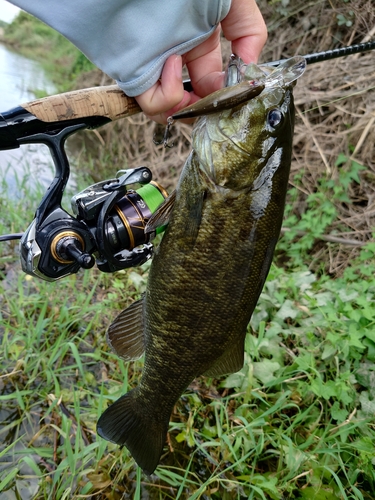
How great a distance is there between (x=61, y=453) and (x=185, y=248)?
1410mm

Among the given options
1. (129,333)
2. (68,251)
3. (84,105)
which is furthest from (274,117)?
(129,333)

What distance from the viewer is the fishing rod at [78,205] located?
1.57m

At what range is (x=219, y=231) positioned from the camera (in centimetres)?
155

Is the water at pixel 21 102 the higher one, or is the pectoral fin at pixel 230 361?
the water at pixel 21 102

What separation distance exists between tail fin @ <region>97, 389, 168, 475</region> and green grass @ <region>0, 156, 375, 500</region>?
0.25 m

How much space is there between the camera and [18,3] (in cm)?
139

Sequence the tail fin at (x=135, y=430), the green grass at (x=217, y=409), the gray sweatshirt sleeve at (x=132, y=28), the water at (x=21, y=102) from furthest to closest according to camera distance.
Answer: the water at (x=21, y=102)
the green grass at (x=217, y=409)
the tail fin at (x=135, y=430)
the gray sweatshirt sleeve at (x=132, y=28)

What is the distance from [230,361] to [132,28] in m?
1.46

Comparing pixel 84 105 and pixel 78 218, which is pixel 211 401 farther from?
pixel 84 105

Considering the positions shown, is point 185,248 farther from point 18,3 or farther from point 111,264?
point 18,3

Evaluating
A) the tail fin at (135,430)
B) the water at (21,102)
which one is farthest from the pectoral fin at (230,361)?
the water at (21,102)

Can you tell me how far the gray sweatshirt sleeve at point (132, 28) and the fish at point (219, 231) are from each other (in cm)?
32

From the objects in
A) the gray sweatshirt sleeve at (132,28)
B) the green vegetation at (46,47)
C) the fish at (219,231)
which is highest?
the green vegetation at (46,47)

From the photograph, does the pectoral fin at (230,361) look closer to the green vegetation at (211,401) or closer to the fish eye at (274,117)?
the green vegetation at (211,401)
